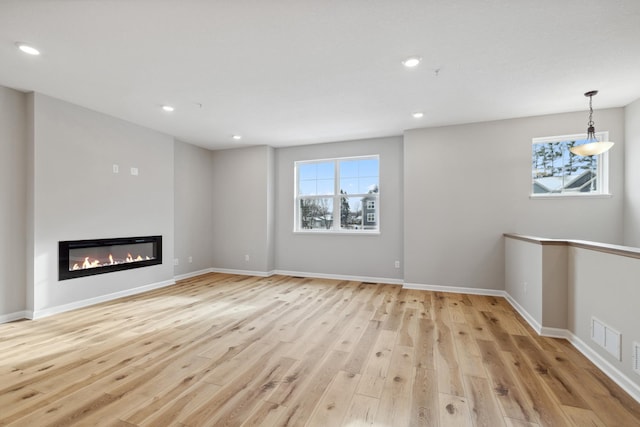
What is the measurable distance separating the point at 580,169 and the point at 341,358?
425 centimetres

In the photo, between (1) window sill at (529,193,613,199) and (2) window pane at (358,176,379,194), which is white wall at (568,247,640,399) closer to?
(1) window sill at (529,193,613,199)

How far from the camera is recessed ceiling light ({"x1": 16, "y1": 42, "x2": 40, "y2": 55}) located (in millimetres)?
2368

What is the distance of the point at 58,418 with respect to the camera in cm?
164

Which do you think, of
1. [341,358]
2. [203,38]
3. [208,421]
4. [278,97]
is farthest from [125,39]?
[341,358]

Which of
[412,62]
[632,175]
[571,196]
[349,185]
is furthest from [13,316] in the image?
[632,175]

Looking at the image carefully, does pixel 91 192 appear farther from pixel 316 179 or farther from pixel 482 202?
pixel 482 202

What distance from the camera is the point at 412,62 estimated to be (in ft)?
8.66

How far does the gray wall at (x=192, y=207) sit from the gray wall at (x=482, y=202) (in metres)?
4.07

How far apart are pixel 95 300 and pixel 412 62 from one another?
4.82m

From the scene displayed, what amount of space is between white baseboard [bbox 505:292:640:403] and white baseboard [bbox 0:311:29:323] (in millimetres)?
5605

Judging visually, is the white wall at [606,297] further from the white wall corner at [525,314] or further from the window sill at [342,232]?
the window sill at [342,232]

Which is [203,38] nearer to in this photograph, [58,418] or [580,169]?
[58,418]

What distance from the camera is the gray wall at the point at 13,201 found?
318 cm

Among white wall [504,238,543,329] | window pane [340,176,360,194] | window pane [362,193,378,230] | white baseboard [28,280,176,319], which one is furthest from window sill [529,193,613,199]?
white baseboard [28,280,176,319]
